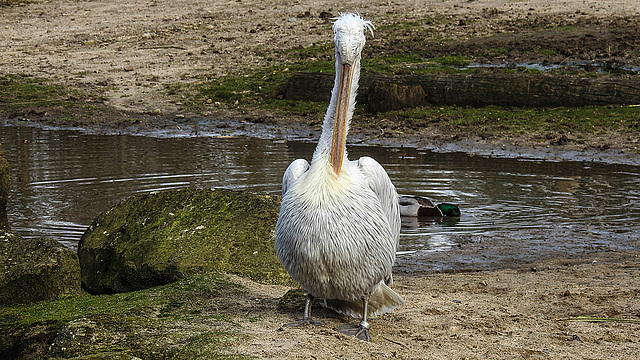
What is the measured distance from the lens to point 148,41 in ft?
63.2

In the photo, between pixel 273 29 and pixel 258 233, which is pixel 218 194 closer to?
pixel 258 233

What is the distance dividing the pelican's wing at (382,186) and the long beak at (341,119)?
0.87 feet

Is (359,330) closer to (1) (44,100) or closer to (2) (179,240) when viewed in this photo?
(2) (179,240)

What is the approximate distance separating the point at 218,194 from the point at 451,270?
2.11 metres

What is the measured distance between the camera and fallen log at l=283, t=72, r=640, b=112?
13391 mm

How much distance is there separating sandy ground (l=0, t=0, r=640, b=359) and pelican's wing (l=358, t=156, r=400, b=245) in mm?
610

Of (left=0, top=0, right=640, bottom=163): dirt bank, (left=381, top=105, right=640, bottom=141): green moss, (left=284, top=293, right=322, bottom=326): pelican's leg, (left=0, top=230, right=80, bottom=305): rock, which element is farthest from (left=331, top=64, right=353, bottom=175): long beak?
(left=381, top=105, right=640, bottom=141): green moss

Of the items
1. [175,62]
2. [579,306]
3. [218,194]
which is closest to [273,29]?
[175,62]

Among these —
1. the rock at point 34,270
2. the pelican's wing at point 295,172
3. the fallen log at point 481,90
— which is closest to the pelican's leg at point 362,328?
the pelican's wing at point 295,172

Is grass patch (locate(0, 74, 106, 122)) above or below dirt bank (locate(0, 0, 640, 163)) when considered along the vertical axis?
below

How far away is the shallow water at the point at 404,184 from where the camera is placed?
803 cm

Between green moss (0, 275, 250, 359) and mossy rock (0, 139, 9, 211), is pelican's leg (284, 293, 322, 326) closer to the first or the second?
green moss (0, 275, 250, 359)

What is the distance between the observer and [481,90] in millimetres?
14078

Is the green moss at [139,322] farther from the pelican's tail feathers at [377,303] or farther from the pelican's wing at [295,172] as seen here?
the pelican's wing at [295,172]
